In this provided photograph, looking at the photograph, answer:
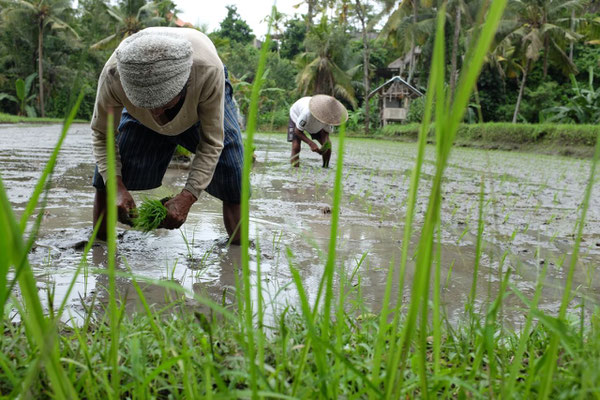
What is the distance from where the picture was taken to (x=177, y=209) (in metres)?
2.43

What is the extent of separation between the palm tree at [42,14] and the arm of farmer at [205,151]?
1138 inches

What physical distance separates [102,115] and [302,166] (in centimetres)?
561

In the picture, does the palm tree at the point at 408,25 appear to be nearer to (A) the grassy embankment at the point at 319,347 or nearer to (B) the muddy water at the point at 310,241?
(B) the muddy water at the point at 310,241

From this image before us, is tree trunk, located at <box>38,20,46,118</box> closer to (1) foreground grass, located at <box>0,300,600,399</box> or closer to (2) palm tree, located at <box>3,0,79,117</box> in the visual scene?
(2) palm tree, located at <box>3,0,79,117</box>

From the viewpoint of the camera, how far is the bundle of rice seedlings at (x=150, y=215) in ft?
7.73

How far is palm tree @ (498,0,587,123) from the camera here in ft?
73.1

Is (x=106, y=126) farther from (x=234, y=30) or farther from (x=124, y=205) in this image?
(x=234, y=30)

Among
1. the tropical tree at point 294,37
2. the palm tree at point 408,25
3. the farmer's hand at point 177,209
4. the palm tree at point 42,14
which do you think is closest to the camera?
the farmer's hand at point 177,209

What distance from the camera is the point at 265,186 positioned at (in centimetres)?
526

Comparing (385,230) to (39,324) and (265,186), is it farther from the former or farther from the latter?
(39,324)

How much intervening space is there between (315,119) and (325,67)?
21.7 metres

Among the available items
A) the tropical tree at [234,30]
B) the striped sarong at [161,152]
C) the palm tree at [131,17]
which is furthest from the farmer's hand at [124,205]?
the tropical tree at [234,30]

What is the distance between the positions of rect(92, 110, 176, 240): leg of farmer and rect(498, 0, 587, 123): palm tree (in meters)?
21.6

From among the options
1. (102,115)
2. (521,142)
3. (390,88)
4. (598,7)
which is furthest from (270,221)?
(598,7)
